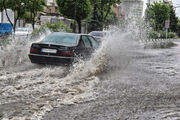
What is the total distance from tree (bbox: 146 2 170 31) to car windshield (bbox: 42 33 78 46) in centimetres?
5665

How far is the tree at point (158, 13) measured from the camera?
64.5m

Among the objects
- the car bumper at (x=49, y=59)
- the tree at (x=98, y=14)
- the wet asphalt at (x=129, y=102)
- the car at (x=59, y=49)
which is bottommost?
the wet asphalt at (x=129, y=102)

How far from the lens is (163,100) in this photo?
631 cm

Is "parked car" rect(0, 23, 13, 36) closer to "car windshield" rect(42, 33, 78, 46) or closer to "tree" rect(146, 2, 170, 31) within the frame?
"car windshield" rect(42, 33, 78, 46)

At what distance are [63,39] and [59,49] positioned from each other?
28.9 inches

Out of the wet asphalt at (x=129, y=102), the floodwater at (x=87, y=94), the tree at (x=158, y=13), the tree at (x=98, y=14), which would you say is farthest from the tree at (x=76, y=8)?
the tree at (x=158, y=13)

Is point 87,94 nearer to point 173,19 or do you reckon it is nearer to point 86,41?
point 86,41

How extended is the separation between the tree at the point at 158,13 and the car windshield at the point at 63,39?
56647 mm

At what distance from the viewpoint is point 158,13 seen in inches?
2566

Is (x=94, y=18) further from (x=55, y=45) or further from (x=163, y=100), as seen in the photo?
(x=163, y=100)

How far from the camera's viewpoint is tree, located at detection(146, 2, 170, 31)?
6451 centimetres

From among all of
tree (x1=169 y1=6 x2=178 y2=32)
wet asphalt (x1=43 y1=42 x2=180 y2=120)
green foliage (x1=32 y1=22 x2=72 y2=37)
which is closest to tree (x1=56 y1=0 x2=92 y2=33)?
green foliage (x1=32 y1=22 x2=72 y2=37)

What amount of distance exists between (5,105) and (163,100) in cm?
303

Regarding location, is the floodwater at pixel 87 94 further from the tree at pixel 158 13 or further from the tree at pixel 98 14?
the tree at pixel 158 13
